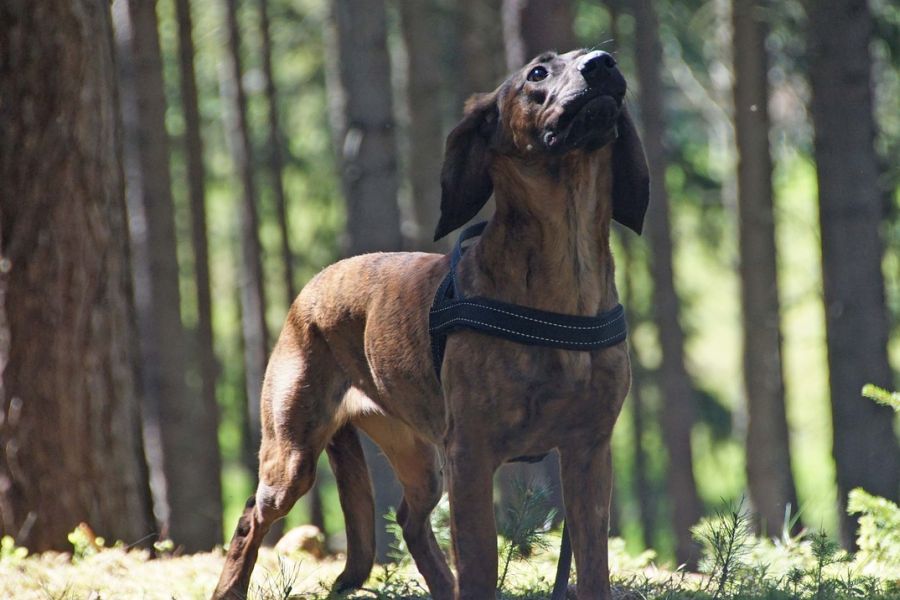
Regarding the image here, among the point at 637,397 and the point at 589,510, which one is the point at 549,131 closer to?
the point at 589,510

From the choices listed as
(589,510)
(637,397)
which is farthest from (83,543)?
(637,397)

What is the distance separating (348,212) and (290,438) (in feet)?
15.7

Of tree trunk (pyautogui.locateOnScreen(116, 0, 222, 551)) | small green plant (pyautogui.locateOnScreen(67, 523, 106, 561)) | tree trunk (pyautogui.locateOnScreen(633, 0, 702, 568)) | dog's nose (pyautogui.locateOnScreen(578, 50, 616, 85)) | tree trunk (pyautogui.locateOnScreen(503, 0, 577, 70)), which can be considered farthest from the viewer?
tree trunk (pyautogui.locateOnScreen(633, 0, 702, 568))

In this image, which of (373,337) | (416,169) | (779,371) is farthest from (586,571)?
(779,371)

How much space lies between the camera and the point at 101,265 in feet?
26.6

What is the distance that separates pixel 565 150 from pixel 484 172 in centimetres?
52

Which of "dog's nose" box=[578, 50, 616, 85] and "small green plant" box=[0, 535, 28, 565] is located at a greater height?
"dog's nose" box=[578, 50, 616, 85]

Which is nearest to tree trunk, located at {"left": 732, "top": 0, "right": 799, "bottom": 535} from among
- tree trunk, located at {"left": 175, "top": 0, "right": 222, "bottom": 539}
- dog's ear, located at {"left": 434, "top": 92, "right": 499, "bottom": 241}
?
tree trunk, located at {"left": 175, "top": 0, "right": 222, "bottom": 539}

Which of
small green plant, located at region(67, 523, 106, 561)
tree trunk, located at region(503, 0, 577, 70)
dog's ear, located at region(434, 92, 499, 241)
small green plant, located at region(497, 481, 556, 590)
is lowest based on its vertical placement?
small green plant, located at region(67, 523, 106, 561)

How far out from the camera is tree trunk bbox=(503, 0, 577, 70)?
33.1 ft

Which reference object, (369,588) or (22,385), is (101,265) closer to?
(22,385)

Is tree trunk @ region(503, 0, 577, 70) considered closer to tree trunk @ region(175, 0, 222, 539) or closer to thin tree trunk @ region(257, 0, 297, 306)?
tree trunk @ region(175, 0, 222, 539)

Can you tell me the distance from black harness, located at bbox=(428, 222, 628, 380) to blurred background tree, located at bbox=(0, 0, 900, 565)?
2.39 m

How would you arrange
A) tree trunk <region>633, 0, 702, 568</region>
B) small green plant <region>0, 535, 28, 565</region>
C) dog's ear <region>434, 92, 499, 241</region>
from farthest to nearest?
tree trunk <region>633, 0, 702, 568</region>, small green plant <region>0, 535, 28, 565</region>, dog's ear <region>434, 92, 499, 241</region>
